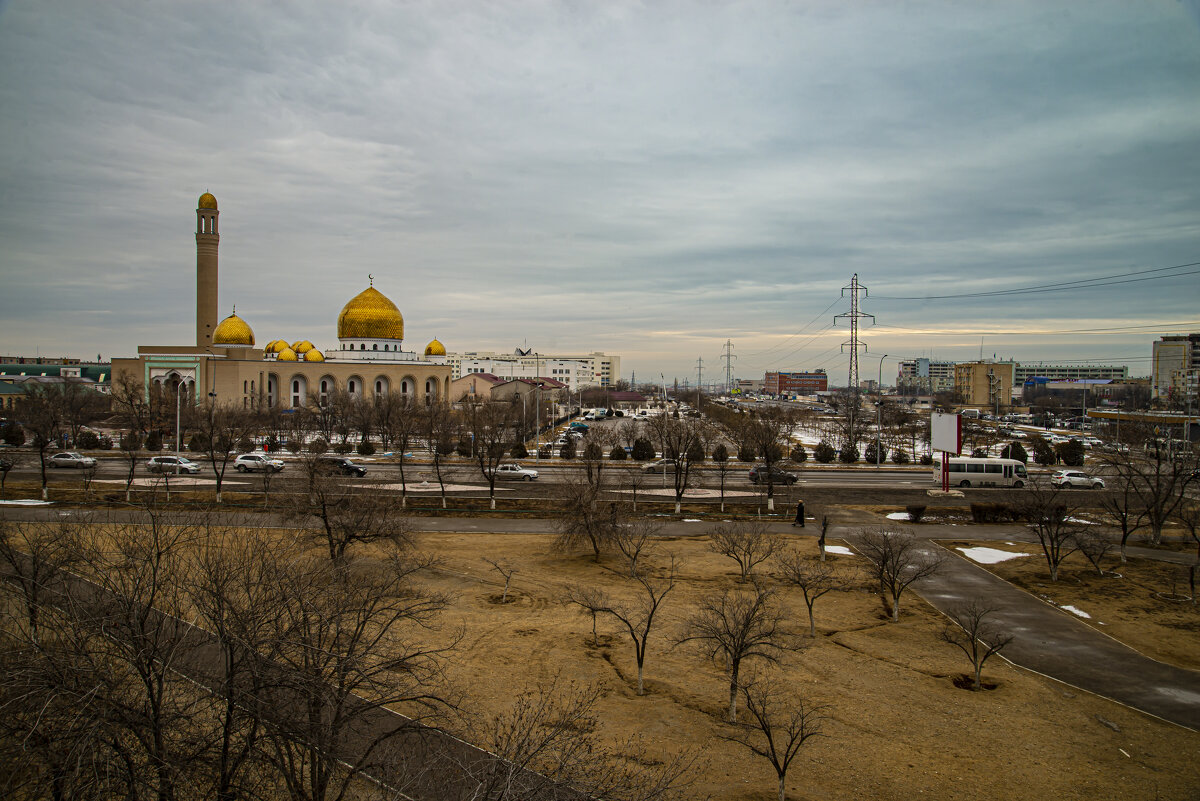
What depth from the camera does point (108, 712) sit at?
6508 millimetres

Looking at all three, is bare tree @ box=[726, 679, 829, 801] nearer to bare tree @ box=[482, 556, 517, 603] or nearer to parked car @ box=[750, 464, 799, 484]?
bare tree @ box=[482, 556, 517, 603]

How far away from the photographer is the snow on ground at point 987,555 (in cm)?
2262

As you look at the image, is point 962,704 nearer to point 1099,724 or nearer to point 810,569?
point 1099,724

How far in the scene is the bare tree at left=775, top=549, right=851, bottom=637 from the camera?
1770 centimetres

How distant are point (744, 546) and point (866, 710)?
8.96m

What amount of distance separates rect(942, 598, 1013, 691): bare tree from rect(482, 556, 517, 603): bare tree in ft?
33.7

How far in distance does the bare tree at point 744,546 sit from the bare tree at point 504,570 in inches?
245

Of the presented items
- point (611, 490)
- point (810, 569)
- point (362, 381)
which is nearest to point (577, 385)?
point (362, 381)

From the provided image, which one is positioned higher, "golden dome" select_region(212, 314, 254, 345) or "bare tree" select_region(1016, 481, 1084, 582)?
"golden dome" select_region(212, 314, 254, 345)

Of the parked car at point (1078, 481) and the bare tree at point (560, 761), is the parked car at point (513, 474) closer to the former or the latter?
the bare tree at point (560, 761)

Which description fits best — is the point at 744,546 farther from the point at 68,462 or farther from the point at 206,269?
the point at 206,269

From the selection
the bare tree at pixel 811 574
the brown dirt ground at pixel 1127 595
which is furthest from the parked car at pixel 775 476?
the bare tree at pixel 811 574

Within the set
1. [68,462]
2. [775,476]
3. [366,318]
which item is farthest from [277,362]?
Result: [775,476]

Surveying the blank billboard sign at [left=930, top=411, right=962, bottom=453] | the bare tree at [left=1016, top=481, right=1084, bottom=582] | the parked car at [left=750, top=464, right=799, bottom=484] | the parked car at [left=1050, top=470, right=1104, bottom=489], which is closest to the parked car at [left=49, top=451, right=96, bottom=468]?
the parked car at [left=750, top=464, right=799, bottom=484]
